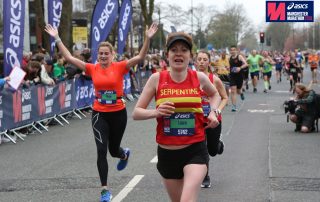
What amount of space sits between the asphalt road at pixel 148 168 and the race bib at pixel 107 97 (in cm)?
110

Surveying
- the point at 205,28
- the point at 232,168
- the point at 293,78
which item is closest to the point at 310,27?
the point at 205,28

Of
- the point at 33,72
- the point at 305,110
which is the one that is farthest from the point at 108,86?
the point at 33,72

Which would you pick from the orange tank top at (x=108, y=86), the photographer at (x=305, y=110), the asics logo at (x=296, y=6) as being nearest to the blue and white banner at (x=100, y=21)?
the asics logo at (x=296, y=6)

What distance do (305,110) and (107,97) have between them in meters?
6.98

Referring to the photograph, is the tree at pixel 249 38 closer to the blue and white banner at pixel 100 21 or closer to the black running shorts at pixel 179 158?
Answer: the blue and white banner at pixel 100 21

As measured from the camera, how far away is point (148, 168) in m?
9.09

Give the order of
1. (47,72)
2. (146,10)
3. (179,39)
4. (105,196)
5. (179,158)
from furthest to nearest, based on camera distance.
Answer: (146,10) → (47,72) → (105,196) → (179,158) → (179,39)

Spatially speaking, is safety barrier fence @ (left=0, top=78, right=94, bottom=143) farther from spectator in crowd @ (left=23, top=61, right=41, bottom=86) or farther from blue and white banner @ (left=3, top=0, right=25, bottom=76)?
blue and white banner @ (left=3, top=0, right=25, bottom=76)

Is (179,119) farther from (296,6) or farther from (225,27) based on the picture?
(225,27)

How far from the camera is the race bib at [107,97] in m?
7.27

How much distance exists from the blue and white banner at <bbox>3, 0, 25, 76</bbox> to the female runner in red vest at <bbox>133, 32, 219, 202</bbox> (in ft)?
29.8

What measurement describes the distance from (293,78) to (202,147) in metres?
22.7

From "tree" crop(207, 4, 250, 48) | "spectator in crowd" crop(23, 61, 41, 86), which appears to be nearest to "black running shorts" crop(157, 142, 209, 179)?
"spectator in crowd" crop(23, 61, 41, 86)

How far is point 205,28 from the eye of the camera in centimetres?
8875
